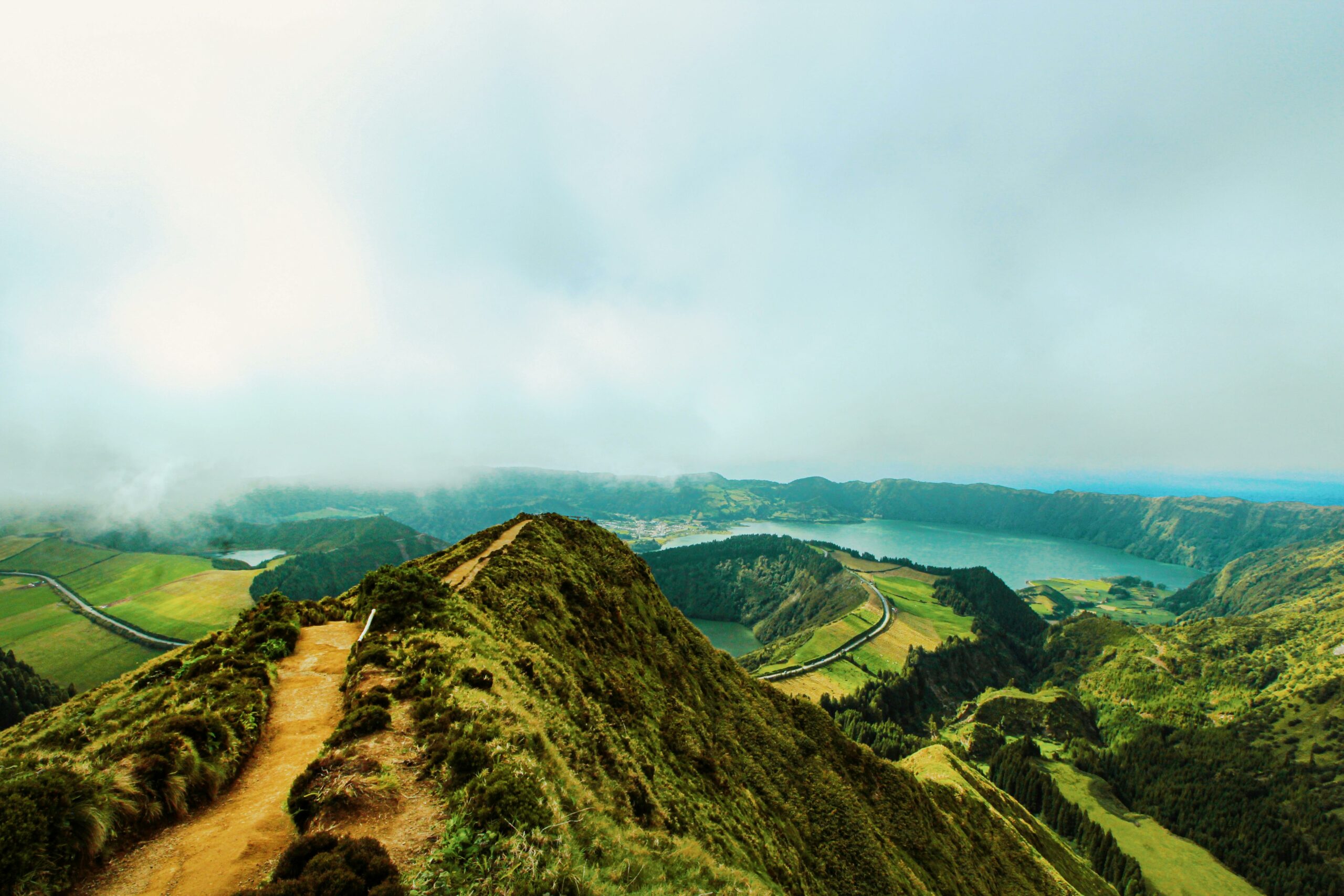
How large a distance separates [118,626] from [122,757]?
679 ft

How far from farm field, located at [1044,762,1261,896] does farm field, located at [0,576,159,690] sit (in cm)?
22422

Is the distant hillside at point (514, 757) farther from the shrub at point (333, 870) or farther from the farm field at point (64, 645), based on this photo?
the farm field at point (64, 645)

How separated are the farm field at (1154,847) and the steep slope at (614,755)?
3012 inches

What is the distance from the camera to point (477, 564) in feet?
107

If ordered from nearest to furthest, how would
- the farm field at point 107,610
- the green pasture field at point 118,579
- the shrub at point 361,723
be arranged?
the shrub at point 361,723
the farm field at point 107,610
the green pasture field at point 118,579

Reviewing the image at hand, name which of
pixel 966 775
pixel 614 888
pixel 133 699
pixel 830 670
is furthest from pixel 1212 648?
pixel 133 699

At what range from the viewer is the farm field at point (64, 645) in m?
119

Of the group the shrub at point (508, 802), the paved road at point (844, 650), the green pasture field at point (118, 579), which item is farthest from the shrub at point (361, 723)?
the green pasture field at point (118, 579)

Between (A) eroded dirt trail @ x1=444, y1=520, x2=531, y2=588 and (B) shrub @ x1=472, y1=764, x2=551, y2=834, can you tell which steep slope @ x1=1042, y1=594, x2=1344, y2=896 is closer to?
(A) eroded dirt trail @ x1=444, y1=520, x2=531, y2=588

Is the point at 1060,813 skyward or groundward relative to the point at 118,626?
groundward

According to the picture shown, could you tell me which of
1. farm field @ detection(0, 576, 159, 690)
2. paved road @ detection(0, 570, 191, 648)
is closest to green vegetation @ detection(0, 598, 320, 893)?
paved road @ detection(0, 570, 191, 648)

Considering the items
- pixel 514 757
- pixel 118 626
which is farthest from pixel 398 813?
→ pixel 118 626

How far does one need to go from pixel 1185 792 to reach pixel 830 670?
276 ft

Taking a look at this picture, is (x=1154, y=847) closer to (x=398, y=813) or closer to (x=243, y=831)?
(x=398, y=813)
